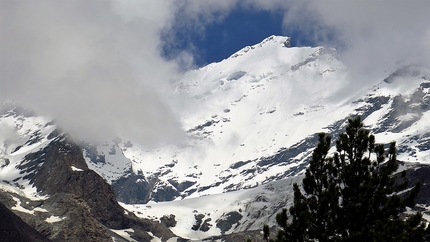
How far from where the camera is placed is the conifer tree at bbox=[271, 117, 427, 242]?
38656mm

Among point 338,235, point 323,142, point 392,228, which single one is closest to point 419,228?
point 392,228

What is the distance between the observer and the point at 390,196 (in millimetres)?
40594

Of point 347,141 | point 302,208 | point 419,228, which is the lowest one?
point 419,228

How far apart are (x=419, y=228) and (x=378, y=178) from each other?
366 cm

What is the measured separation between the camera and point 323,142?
42.2m

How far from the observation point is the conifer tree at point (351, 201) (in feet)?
127

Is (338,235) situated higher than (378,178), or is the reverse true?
(378,178)

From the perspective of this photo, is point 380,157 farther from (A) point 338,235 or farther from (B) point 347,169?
(A) point 338,235

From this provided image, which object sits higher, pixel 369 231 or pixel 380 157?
pixel 380 157

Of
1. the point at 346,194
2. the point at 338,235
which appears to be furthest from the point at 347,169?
the point at 338,235

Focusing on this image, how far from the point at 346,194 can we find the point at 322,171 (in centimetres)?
222

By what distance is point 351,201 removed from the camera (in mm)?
39750

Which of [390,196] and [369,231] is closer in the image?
[369,231]

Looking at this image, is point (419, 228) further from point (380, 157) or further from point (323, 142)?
point (323, 142)
